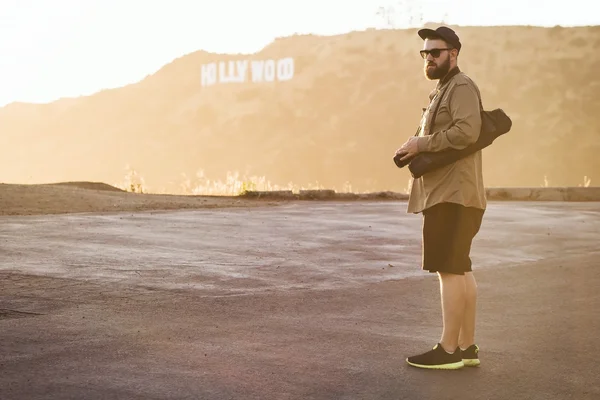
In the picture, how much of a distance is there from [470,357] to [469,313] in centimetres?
28

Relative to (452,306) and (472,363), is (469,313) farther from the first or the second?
(472,363)

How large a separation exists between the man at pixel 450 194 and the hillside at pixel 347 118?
68863 mm

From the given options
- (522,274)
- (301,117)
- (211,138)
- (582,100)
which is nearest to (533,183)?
(582,100)

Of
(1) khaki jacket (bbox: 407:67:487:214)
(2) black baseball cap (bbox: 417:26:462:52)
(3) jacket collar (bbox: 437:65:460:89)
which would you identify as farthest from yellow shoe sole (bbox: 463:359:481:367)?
(2) black baseball cap (bbox: 417:26:462:52)

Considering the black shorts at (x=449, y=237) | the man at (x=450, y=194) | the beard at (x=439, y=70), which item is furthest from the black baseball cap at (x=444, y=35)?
the black shorts at (x=449, y=237)

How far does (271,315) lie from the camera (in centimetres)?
717

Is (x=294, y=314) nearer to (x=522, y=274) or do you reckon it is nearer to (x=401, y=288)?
(x=401, y=288)

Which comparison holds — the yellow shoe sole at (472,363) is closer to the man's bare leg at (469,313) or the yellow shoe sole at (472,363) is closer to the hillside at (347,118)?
the man's bare leg at (469,313)

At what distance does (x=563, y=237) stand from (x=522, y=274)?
15.4 feet

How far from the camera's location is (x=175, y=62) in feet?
399

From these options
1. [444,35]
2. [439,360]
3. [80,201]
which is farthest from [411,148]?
[80,201]

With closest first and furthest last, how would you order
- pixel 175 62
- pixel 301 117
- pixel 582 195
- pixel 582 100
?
pixel 582 195 < pixel 582 100 < pixel 301 117 < pixel 175 62

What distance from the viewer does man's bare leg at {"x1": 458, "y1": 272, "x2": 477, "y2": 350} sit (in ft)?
18.1

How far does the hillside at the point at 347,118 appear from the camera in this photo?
78.7 metres
